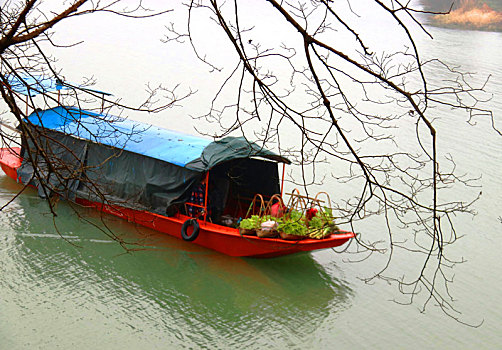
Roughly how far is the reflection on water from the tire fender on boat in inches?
15.3

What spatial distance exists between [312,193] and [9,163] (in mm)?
7234

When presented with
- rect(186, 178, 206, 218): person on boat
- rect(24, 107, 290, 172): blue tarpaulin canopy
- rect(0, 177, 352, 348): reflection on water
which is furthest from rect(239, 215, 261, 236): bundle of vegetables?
rect(24, 107, 290, 172): blue tarpaulin canopy

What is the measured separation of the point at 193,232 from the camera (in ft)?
39.4

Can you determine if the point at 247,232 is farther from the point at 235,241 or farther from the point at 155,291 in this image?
the point at 155,291

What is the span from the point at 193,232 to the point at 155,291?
158 centimetres

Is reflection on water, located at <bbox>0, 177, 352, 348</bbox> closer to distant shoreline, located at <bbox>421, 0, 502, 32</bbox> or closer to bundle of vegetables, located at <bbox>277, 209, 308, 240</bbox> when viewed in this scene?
bundle of vegetables, located at <bbox>277, 209, 308, 240</bbox>

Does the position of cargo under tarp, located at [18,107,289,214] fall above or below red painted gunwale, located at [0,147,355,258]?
above

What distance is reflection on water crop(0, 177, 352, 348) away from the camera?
962 cm

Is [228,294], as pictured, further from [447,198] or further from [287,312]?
[447,198]

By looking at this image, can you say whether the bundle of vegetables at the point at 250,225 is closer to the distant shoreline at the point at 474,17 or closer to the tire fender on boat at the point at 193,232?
the tire fender on boat at the point at 193,232

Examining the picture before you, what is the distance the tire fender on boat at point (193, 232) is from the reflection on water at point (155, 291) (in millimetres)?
389

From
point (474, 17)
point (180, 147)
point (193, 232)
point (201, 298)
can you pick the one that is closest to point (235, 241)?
point (193, 232)

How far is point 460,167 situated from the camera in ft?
57.2

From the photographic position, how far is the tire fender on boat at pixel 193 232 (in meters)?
12.0
